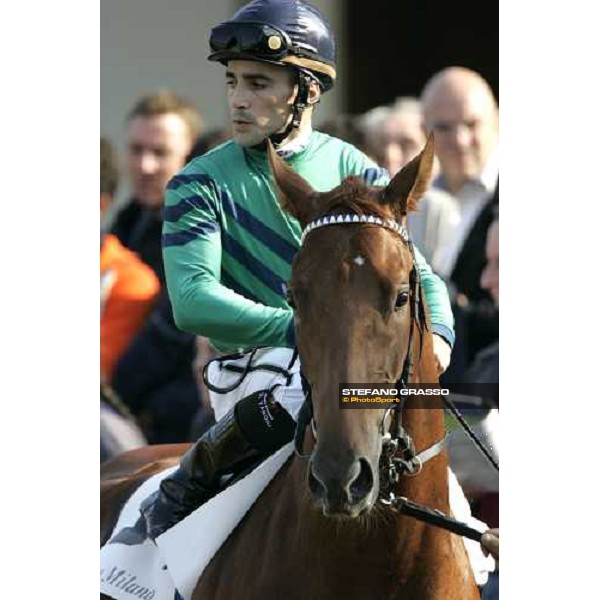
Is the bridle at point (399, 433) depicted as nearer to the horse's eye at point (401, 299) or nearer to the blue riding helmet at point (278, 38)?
the horse's eye at point (401, 299)

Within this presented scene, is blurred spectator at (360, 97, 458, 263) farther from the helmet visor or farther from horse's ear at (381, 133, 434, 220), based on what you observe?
horse's ear at (381, 133, 434, 220)

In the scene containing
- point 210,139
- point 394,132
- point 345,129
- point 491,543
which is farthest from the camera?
point 210,139

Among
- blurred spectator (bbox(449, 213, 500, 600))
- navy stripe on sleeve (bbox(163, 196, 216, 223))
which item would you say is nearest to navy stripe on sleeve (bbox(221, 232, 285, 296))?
navy stripe on sleeve (bbox(163, 196, 216, 223))

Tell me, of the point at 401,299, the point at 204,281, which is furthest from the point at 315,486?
the point at 204,281

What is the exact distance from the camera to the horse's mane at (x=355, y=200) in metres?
4.34

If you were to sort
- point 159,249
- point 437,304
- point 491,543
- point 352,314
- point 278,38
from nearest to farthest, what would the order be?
1. point 352,314
2. point 491,543
3. point 437,304
4. point 278,38
5. point 159,249

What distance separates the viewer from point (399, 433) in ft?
14.3

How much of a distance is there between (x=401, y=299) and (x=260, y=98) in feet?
3.44

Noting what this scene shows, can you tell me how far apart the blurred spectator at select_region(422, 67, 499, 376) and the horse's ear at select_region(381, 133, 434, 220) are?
1.26 metres

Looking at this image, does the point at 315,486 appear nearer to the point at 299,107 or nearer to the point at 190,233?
the point at 190,233

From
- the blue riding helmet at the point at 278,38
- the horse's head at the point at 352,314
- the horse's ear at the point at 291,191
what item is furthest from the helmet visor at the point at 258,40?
the horse's head at the point at 352,314

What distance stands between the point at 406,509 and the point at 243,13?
5.59 feet
